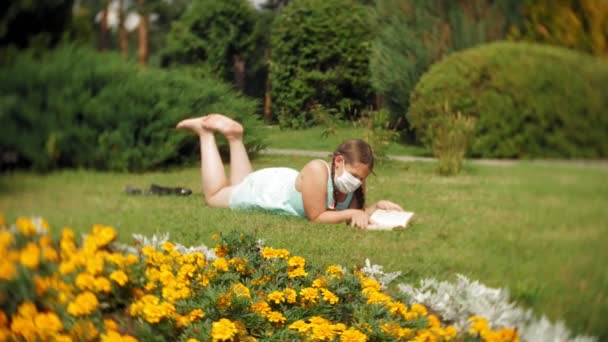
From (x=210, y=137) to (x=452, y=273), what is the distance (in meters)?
1.22

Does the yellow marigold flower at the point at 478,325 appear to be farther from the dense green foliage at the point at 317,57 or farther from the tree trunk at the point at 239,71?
the tree trunk at the point at 239,71

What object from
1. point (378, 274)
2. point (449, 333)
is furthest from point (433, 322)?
point (378, 274)

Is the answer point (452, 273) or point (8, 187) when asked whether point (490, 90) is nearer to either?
point (452, 273)

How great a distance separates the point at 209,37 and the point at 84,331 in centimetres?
130

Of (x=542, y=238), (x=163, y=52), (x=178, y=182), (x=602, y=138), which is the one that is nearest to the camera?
(x=602, y=138)

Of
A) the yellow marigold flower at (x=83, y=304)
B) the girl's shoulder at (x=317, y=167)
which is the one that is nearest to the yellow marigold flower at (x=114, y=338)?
the yellow marigold flower at (x=83, y=304)

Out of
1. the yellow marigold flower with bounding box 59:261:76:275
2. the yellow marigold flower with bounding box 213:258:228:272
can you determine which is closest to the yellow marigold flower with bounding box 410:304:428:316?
the yellow marigold flower with bounding box 213:258:228:272

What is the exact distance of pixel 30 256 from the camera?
9.02 ft

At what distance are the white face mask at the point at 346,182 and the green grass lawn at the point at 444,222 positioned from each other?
11 centimetres

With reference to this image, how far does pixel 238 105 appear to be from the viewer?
112 inches

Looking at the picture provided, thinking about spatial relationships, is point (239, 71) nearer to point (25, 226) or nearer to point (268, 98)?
point (268, 98)

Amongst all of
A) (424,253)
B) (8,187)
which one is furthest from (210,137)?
(424,253)

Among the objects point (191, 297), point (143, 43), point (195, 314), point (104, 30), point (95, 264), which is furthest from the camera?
point (191, 297)

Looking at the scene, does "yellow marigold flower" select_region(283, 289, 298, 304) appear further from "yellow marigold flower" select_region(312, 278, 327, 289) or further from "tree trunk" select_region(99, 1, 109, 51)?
"tree trunk" select_region(99, 1, 109, 51)
